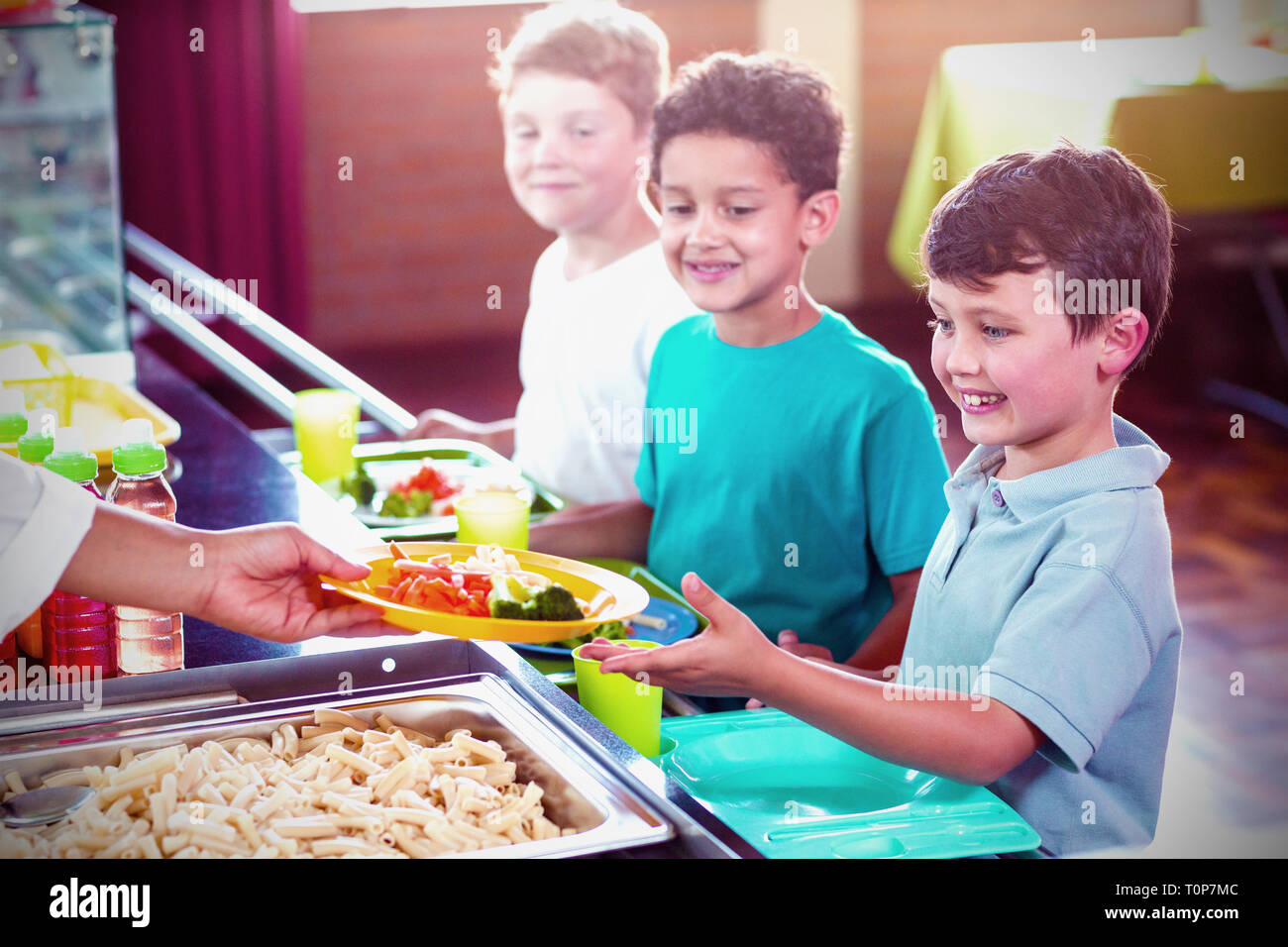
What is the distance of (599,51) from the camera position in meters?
2.31

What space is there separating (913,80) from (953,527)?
528cm

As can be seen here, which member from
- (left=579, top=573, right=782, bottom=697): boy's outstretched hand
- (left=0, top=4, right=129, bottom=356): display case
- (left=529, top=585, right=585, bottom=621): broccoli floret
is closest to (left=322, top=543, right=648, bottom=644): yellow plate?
(left=529, top=585, right=585, bottom=621): broccoli floret

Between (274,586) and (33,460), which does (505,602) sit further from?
(33,460)

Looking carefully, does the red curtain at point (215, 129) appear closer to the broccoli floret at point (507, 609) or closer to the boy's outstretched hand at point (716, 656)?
the broccoli floret at point (507, 609)

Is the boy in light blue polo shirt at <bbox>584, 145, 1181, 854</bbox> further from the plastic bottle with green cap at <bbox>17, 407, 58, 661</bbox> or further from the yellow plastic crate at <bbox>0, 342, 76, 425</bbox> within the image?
the yellow plastic crate at <bbox>0, 342, 76, 425</bbox>

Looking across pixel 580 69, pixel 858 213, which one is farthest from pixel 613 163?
pixel 858 213

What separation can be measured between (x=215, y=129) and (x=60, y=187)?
2.08 meters

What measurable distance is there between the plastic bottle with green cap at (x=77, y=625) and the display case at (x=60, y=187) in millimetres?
1382

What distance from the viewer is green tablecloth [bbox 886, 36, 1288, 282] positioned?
3.85m

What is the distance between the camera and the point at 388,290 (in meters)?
5.66

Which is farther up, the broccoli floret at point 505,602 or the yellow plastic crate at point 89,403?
the yellow plastic crate at point 89,403

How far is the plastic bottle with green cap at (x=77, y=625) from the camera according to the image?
4.01 feet

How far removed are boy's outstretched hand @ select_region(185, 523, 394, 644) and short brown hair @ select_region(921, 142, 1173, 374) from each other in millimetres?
610

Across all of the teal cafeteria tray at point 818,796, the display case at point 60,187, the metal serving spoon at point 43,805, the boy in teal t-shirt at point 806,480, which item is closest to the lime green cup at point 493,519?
the boy in teal t-shirt at point 806,480
